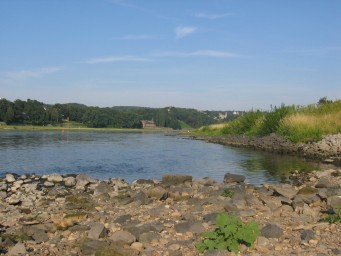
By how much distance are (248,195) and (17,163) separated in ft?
59.1

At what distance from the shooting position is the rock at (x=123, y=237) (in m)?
8.11

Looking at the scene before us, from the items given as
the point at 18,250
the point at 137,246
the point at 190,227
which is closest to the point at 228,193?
the point at 190,227

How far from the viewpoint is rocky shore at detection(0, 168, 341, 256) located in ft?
25.3

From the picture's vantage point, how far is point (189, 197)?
1235cm

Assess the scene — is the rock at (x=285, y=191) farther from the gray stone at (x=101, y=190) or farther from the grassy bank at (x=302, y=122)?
the grassy bank at (x=302, y=122)

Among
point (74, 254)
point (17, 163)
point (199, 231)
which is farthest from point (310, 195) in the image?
point (17, 163)

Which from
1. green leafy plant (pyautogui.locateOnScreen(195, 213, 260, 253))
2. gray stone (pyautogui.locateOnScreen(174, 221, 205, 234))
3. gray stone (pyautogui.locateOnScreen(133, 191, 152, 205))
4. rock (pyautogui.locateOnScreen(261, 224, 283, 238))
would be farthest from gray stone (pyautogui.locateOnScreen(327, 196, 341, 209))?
gray stone (pyautogui.locateOnScreen(133, 191, 152, 205))

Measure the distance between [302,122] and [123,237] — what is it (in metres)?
29.3

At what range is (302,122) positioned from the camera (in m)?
34.4

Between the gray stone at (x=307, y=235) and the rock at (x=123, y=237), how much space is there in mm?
Answer: 3526

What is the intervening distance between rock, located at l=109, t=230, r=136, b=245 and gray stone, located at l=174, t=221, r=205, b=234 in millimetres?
1151

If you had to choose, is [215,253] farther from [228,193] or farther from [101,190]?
[101,190]

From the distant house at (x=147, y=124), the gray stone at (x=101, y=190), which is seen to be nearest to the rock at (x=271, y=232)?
the gray stone at (x=101, y=190)

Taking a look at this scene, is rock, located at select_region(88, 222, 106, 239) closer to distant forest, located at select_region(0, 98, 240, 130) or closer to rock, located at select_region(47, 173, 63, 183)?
rock, located at select_region(47, 173, 63, 183)
